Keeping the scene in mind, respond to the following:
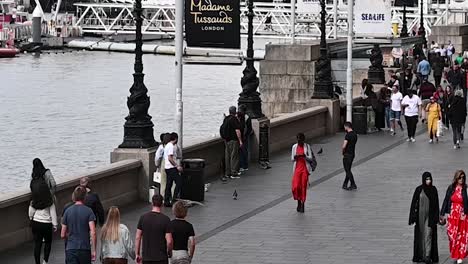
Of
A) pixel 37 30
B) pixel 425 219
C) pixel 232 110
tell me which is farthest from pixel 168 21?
pixel 425 219

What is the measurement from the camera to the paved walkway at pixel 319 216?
17.5m

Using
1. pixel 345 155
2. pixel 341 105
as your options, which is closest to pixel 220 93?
pixel 341 105

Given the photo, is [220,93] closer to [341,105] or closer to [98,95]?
[98,95]

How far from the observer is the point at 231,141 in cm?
2464

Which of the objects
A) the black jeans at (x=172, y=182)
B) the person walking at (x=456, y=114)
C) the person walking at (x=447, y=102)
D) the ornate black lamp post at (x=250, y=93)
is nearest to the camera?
the black jeans at (x=172, y=182)

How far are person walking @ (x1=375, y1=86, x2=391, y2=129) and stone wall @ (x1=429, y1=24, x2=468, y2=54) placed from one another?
2672 cm

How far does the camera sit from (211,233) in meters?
19.1

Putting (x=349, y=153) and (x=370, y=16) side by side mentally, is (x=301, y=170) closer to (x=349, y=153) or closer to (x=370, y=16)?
(x=349, y=153)

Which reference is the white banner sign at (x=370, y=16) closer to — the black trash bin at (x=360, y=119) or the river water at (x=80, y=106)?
the black trash bin at (x=360, y=119)

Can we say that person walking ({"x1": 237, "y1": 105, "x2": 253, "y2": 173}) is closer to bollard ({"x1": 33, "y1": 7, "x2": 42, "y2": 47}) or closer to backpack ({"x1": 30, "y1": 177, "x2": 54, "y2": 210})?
backpack ({"x1": 30, "y1": 177, "x2": 54, "y2": 210})

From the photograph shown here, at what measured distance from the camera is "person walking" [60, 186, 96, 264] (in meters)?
14.3

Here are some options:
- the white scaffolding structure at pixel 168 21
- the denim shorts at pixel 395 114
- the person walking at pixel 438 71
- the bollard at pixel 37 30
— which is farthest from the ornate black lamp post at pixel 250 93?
the bollard at pixel 37 30

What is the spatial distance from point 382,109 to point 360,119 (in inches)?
30.7

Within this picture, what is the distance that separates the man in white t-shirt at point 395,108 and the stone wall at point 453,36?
27.8 m
